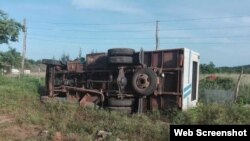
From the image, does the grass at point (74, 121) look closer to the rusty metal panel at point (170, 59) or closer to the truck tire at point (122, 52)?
the rusty metal panel at point (170, 59)

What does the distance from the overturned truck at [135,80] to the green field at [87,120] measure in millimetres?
695

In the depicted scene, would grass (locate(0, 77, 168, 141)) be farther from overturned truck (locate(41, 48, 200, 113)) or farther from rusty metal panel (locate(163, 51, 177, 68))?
rusty metal panel (locate(163, 51, 177, 68))

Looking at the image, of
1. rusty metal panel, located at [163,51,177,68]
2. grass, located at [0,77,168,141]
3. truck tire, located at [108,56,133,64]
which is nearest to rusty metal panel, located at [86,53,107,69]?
truck tire, located at [108,56,133,64]

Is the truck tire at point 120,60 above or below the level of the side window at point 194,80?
above

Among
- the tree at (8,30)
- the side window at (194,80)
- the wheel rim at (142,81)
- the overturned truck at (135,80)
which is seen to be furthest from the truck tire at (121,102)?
the tree at (8,30)

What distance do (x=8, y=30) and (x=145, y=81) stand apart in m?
13.3

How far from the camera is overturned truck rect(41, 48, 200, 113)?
564 inches

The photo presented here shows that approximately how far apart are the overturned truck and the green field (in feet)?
2.28

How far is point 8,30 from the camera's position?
25047 millimetres

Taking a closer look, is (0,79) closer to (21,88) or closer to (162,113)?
(21,88)

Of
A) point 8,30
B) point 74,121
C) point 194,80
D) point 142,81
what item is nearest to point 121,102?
point 142,81

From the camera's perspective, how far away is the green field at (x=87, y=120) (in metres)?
10.7

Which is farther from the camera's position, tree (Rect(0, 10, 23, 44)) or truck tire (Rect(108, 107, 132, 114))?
tree (Rect(0, 10, 23, 44))

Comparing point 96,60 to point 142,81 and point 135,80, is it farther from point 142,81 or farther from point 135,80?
point 142,81
